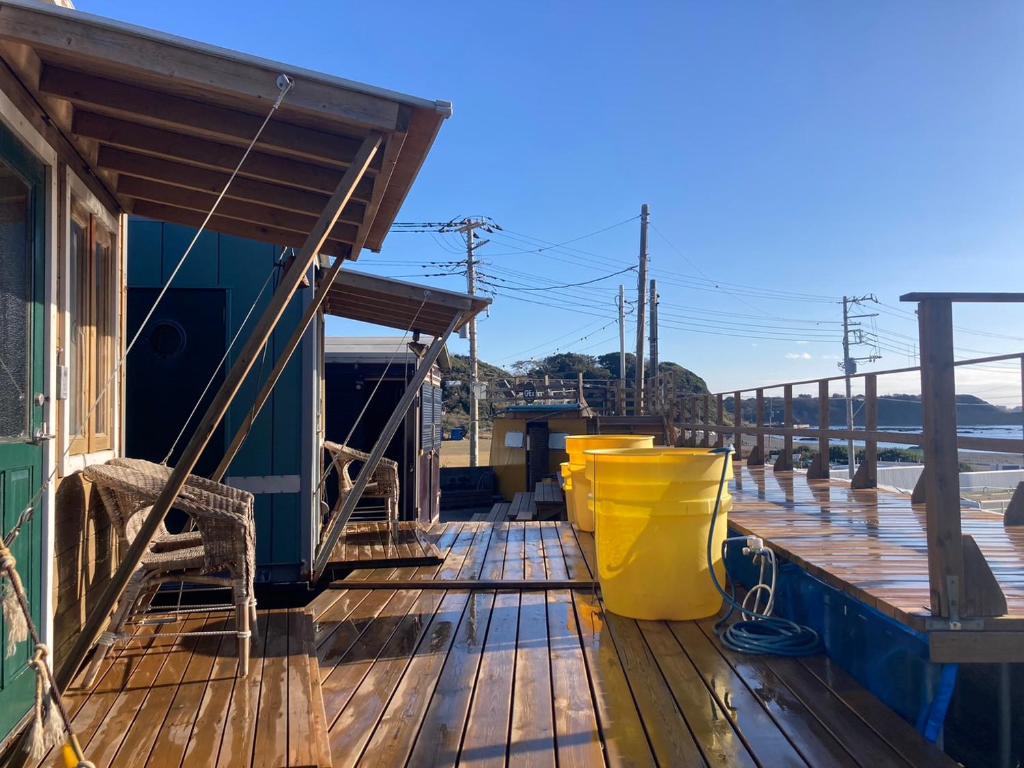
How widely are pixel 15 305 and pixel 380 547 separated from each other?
3170mm

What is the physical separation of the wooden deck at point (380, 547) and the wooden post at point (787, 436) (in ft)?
12.8

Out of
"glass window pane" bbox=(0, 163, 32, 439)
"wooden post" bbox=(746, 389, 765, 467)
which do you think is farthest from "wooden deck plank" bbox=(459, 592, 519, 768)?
"wooden post" bbox=(746, 389, 765, 467)

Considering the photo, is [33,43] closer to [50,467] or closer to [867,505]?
[50,467]

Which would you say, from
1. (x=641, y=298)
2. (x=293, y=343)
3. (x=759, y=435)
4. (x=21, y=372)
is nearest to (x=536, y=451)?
(x=641, y=298)

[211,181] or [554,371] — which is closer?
[211,181]

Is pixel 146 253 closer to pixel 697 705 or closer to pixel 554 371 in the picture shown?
pixel 697 705

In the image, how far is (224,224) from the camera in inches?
127

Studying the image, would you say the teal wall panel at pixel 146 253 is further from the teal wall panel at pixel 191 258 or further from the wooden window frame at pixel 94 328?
the wooden window frame at pixel 94 328

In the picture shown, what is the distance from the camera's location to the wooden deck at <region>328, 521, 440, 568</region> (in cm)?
453

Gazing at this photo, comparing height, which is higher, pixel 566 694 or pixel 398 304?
pixel 398 304

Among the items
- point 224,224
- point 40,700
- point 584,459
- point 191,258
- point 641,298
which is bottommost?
point 40,700

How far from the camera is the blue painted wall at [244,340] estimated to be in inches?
177

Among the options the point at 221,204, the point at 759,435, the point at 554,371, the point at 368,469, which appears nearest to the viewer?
the point at 221,204

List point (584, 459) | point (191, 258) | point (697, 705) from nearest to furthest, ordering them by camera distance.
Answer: point (697, 705) < point (191, 258) < point (584, 459)
